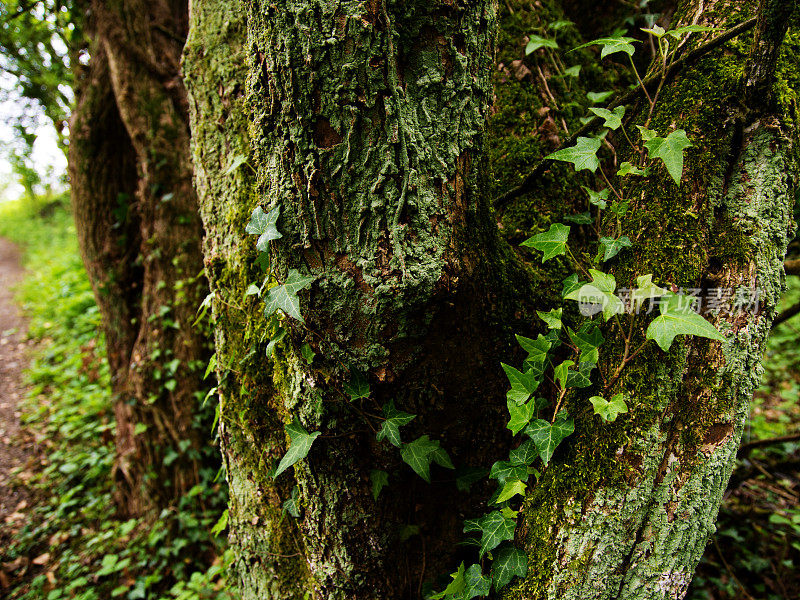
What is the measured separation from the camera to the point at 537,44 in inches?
74.5

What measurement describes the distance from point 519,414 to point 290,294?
32.6 inches

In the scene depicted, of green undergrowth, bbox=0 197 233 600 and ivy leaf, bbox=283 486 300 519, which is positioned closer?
ivy leaf, bbox=283 486 300 519

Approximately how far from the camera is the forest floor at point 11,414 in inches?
169

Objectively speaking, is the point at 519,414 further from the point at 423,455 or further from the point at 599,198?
the point at 599,198

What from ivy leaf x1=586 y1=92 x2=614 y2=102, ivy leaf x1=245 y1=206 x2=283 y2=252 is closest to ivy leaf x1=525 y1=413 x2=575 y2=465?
ivy leaf x1=245 y1=206 x2=283 y2=252

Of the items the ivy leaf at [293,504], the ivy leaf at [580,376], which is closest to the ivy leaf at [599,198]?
the ivy leaf at [580,376]

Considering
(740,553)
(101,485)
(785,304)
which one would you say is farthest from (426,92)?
(785,304)

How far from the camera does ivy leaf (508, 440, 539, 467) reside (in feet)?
4.83

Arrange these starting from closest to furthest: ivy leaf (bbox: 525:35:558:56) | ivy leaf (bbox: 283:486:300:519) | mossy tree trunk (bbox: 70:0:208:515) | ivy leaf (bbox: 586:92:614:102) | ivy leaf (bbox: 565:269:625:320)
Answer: ivy leaf (bbox: 565:269:625:320) → ivy leaf (bbox: 283:486:300:519) → ivy leaf (bbox: 586:92:614:102) → ivy leaf (bbox: 525:35:558:56) → mossy tree trunk (bbox: 70:0:208:515)

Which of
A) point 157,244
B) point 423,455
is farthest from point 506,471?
point 157,244

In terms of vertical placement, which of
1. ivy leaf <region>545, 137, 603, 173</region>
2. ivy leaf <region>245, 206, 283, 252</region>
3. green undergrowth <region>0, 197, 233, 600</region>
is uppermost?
ivy leaf <region>245, 206, 283, 252</region>

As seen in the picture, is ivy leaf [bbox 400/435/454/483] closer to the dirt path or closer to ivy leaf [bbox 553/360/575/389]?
ivy leaf [bbox 553/360/575/389]

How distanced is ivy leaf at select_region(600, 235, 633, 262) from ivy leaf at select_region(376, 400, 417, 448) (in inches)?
32.6

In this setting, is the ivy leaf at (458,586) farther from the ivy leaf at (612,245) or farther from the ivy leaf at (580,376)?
the ivy leaf at (612,245)
